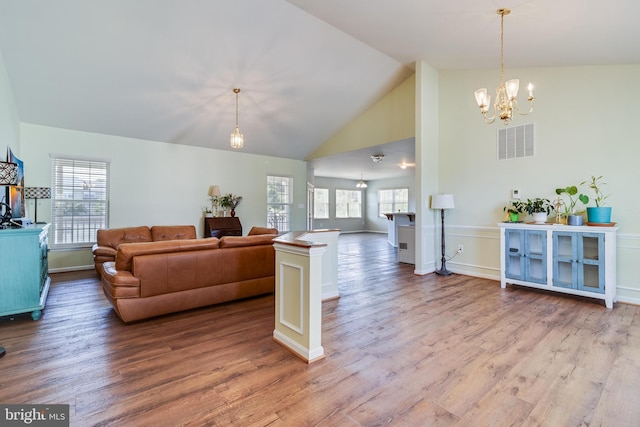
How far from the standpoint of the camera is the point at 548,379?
2.09m

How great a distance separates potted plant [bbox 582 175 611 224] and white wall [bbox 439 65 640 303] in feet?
0.25

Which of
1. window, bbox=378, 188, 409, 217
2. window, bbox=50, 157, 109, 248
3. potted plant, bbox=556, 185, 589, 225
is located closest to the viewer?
potted plant, bbox=556, 185, 589, 225

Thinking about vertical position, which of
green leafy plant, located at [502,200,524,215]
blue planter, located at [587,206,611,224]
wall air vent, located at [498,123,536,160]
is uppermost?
wall air vent, located at [498,123,536,160]

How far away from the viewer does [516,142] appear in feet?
15.3

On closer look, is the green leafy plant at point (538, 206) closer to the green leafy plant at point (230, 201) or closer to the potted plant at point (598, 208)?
the potted plant at point (598, 208)

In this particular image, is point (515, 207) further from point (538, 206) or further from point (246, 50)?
point (246, 50)

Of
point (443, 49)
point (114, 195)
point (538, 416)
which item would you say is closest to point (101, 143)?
point (114, 195)

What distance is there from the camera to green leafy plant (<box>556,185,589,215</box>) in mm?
3962

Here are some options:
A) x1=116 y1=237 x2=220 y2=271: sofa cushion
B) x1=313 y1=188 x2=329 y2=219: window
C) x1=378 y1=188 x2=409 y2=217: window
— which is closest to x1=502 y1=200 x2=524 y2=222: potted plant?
x1=116 y1=237 x2=220 y2=271: sofa cushion

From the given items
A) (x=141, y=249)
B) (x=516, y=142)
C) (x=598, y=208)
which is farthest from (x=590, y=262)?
(x=141, y=249)

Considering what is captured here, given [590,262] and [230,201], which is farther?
[230,201]

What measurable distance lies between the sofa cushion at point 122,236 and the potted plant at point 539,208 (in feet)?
21.6

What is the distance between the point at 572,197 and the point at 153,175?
7.42m

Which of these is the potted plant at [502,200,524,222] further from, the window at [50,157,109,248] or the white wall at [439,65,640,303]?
the window at [50,157,109,248]
